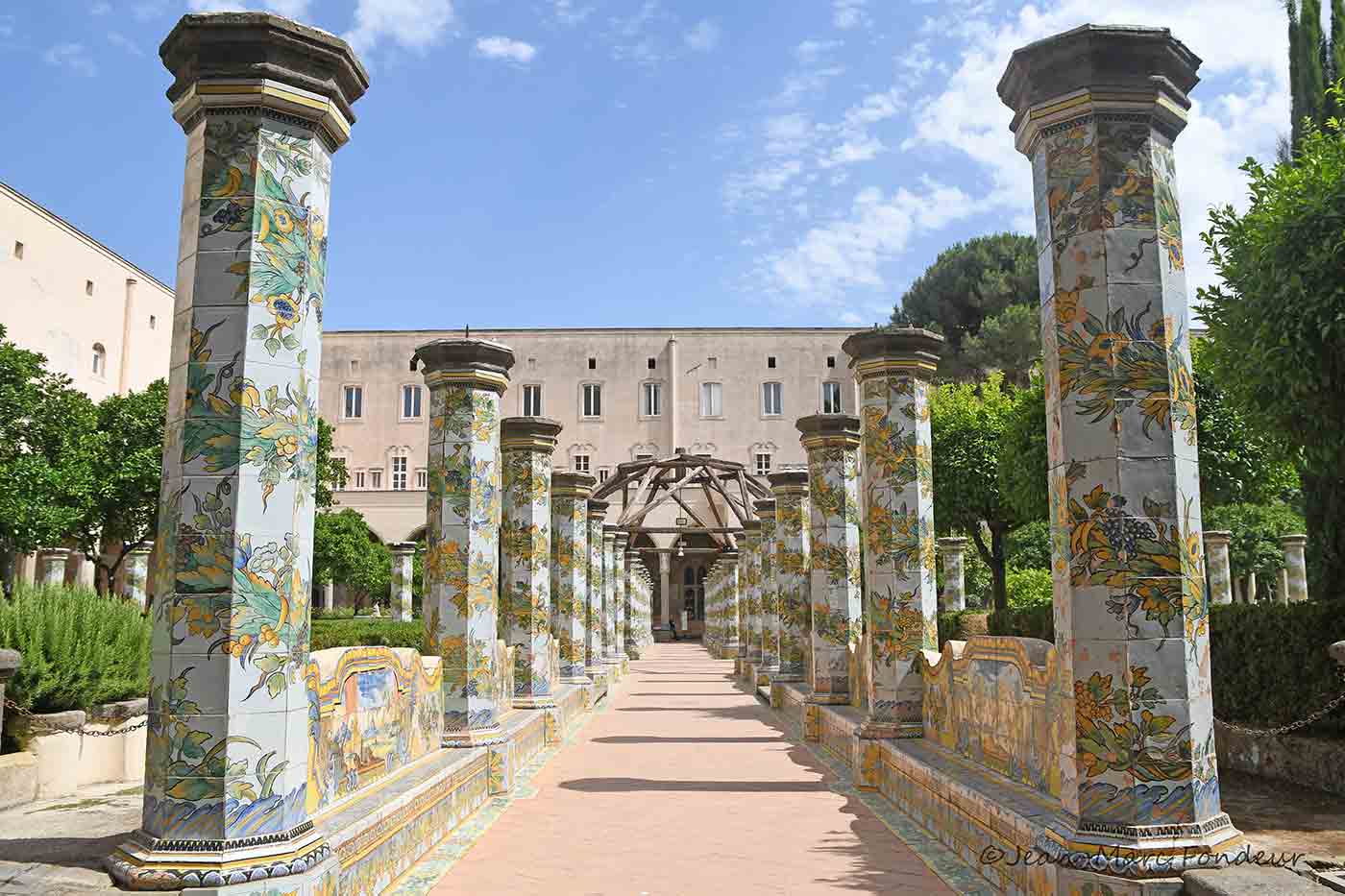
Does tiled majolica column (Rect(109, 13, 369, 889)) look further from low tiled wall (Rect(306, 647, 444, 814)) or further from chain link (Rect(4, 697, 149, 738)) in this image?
chain link (Rect(4, 697, 149, 738))

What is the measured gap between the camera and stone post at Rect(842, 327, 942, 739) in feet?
31.2

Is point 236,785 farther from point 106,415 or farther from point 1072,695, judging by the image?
point 106,415

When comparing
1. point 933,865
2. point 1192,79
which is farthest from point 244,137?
point 933,865

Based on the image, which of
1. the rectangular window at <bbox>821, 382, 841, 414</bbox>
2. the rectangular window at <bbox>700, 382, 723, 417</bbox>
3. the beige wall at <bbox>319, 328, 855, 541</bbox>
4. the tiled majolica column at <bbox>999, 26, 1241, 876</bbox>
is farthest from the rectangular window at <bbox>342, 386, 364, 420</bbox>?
the tiled majolica column at <bbox>999, 26, 1241, 876</bbox>

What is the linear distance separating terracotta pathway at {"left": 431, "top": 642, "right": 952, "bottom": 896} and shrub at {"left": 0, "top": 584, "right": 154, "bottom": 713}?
151 inches

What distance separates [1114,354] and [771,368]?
4666 cm

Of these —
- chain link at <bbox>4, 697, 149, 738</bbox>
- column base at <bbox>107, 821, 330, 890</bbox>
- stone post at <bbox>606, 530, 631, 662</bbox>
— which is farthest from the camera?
stone post at <bbox>606, 530, 631, 662</bbox>

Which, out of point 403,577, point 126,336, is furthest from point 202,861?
point 126,336

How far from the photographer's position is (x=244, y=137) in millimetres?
4988

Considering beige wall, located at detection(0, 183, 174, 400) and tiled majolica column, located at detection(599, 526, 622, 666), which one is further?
beige wall, located at detection(0, 183, 174, 400)

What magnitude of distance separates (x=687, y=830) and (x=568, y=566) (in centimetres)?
919

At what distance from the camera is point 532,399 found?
51.1 metres

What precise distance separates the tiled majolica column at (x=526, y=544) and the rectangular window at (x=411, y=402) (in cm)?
3914

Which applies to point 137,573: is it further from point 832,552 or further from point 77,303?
point 832,552
